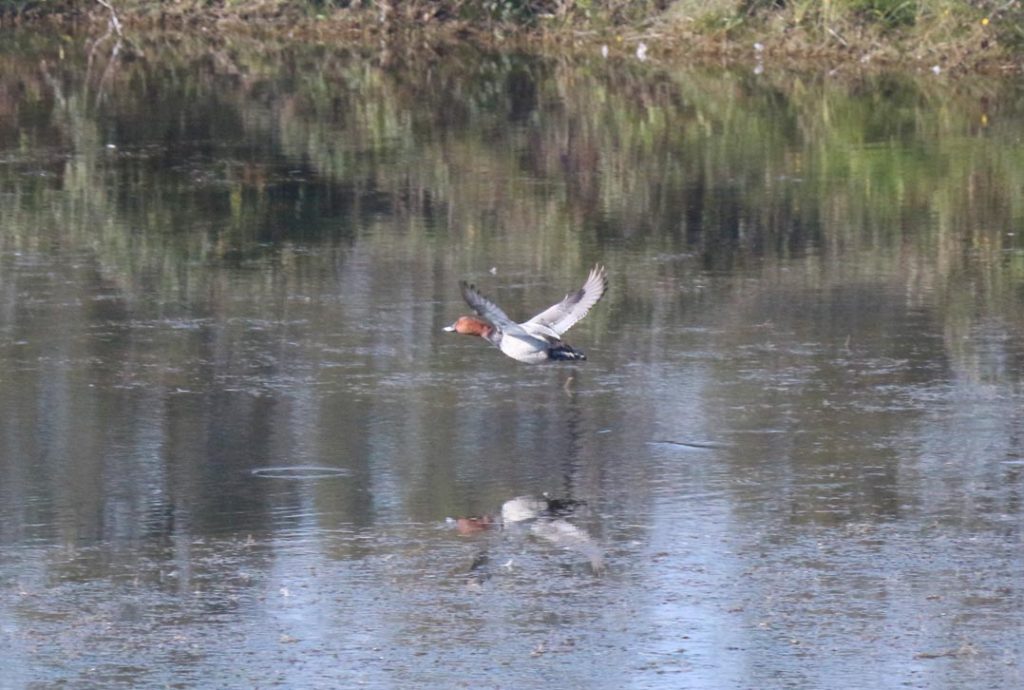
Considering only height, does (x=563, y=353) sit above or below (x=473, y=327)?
below

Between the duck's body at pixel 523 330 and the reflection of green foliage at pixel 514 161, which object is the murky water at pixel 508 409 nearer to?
the reflection of green foliage at pixel 514 161

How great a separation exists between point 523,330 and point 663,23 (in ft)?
47.5

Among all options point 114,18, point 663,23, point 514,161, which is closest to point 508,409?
point 514,161

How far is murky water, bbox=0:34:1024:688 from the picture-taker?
612cm

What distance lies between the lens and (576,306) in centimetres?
933

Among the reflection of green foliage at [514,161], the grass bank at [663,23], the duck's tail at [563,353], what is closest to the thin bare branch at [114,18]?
the grass bank at [663,23]

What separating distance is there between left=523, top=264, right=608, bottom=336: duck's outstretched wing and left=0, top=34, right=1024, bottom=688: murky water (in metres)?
0.28

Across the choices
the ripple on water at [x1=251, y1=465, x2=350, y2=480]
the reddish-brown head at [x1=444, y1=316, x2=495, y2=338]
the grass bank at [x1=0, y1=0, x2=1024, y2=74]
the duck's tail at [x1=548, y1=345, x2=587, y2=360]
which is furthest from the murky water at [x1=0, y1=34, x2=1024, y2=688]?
the grass bank at [x1=0, y1=0, x2=1024, y2=74]

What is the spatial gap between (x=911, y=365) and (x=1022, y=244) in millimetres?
3097

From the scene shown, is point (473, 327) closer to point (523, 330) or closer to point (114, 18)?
point (523, 330)

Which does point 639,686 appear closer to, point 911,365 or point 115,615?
point 115,615

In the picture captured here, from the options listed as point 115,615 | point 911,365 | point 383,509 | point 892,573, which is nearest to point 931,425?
point 911,365

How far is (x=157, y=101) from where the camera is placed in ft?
60.4

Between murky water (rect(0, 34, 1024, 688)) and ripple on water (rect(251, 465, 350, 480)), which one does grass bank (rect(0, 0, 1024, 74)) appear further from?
ripple on water (rect(251, 465, 350, 480))
